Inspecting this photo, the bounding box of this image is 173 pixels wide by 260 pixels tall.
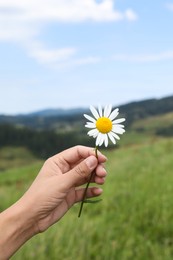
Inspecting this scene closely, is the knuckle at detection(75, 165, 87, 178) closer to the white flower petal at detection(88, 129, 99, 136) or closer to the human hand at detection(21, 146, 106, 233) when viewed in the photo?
the human hand at detection(21, 146, 106, 233)

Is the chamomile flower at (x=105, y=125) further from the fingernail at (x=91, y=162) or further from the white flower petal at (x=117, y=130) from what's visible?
the fingernail at (x=91, y=162)

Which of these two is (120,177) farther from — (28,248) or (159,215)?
(28,248)

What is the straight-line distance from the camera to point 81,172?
7.15 feet

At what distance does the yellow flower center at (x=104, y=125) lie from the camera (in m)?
1.67

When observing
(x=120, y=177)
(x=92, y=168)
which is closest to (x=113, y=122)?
(x=92, y=168)

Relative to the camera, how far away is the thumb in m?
2.05

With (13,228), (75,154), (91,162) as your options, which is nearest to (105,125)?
(91,162)

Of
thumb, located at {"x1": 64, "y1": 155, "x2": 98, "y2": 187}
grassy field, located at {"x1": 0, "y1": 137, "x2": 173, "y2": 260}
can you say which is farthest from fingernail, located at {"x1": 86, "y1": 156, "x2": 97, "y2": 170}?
grassy field, located at {"x1": 0, "y1": 137, "x2": 173, "y2": 260}

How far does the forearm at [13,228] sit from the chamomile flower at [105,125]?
102 cm

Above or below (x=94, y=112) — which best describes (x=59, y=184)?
below

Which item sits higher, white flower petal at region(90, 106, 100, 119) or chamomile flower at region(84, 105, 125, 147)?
white flower petal at region(90, 106, 100, 119)

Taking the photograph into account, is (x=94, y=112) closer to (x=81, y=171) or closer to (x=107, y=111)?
(x=107, y=111)

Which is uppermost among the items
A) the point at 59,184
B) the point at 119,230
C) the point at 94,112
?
the point at 119,230

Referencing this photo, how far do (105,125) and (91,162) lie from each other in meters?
0.39
